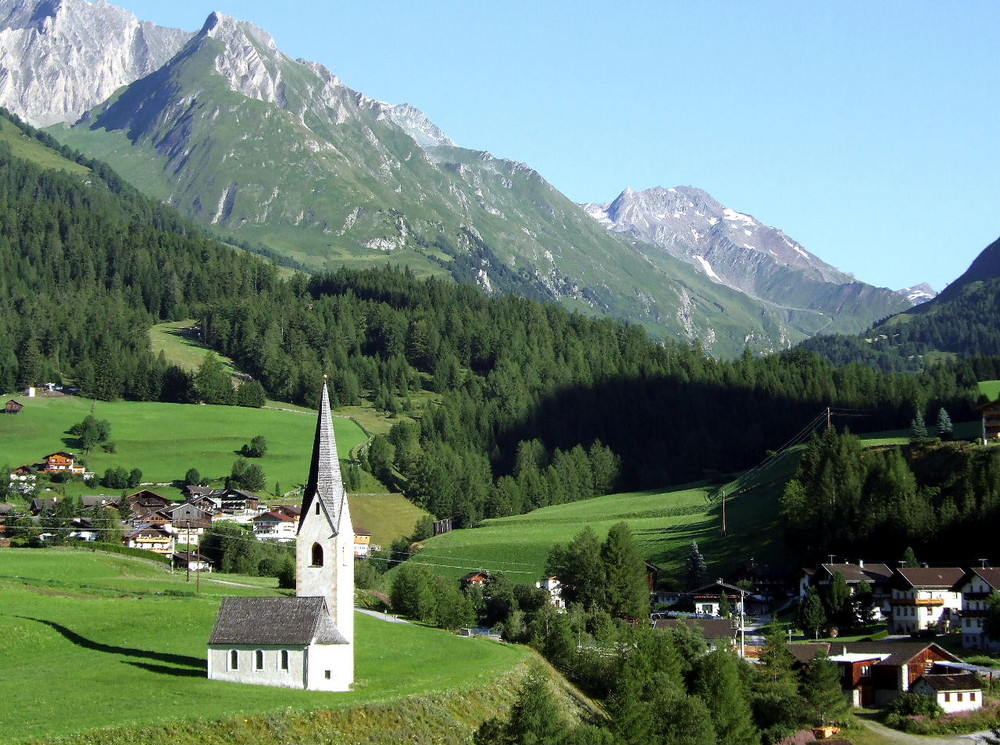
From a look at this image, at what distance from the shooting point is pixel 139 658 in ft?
200

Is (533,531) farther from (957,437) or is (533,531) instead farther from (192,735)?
A: (192,735)

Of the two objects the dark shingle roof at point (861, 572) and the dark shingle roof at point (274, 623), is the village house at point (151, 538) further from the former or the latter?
the dark shingle roof at point (274, 623)

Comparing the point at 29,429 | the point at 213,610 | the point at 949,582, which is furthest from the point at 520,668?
the point at 29,429

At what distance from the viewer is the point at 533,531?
147m

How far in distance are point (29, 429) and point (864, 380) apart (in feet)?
369

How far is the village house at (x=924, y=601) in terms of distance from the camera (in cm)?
9412

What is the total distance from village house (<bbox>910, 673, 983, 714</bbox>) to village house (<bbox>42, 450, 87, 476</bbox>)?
377 ft

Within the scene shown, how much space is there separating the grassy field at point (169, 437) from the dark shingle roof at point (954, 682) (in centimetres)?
10541

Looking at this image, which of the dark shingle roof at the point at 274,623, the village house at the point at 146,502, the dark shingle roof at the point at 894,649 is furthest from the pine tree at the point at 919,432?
the dark shingle roof at the point at 274,623

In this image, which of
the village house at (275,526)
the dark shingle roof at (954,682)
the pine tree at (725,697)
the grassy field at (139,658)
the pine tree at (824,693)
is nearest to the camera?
the grassy field at (139,658)

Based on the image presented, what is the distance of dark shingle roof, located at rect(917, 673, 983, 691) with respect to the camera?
248ft

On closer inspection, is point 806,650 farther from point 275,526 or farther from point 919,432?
point 275,526

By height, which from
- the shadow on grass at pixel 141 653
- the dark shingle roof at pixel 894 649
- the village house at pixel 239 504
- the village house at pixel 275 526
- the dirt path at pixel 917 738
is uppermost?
the village house at pixel 239 504

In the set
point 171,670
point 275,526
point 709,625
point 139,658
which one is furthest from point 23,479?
point 171,670
